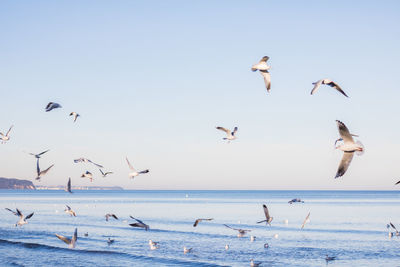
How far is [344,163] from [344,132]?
0.61 meters

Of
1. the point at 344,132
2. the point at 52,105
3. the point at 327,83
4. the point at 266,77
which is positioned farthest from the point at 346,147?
the point at 52,105

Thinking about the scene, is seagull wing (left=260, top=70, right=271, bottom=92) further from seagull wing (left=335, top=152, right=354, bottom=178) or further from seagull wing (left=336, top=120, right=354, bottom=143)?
seagull wing (left=335, top=152, right=354, bottom=178)

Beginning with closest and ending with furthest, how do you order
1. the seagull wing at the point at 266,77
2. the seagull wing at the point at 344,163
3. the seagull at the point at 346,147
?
the seagull wing at the point at 344,163, the seagull at the point at 346,147, the seagull wing at the point at 266,77

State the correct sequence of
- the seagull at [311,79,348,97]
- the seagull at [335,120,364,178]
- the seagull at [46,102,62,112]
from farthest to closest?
the seagull at [46,102,62,112], the seagull at [311,79,348,97], the seagull at [335,120,364,178]

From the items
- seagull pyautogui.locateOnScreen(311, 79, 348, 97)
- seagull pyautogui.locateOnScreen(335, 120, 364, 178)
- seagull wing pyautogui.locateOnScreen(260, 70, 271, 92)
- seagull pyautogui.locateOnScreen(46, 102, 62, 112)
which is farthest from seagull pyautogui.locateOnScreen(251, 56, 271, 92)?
seagull pyautogui.locateOnScreen(46, 102, 62, 112)

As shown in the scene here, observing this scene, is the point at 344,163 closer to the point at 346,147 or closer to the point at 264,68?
the point at 346,147

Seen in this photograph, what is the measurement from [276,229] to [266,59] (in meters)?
39.7

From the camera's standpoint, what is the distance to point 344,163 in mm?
8641

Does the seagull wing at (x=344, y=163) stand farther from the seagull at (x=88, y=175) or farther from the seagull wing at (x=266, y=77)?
the seagull at (x=88, y=175)

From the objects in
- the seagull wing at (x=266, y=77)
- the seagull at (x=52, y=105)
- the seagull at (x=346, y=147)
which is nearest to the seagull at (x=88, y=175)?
the seagull at (x=52, y=105)

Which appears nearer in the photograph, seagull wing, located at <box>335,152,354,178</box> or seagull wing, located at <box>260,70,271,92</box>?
seagull wing, located at <box>335,152,354,178</box>

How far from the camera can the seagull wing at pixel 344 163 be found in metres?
8.34

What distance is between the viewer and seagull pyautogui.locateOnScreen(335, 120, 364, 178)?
8633 mm

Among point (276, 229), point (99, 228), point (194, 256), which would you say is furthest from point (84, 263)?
point (276, 229)
